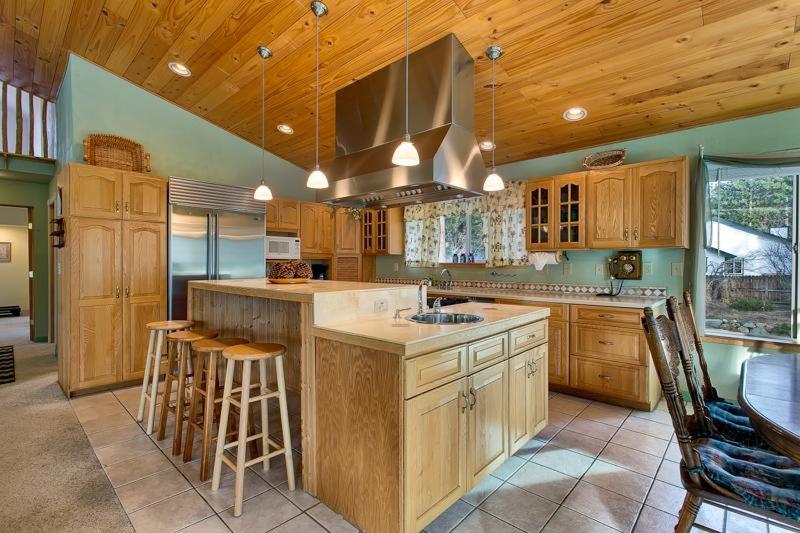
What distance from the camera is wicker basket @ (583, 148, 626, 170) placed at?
352cm

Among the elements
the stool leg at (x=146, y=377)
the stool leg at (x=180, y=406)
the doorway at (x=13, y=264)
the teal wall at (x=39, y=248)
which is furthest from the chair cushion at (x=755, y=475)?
the doorway at (x=13, y=264)

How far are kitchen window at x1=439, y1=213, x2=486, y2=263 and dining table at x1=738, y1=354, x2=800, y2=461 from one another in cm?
312

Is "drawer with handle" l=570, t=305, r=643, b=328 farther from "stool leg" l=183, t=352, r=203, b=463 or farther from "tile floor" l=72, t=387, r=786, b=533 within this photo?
"stool leg" l=183, t=352, r=203, b=463

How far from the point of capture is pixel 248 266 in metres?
4.46

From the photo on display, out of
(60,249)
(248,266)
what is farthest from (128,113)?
(248,266)

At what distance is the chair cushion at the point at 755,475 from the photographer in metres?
1.24

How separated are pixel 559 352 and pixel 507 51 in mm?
2633

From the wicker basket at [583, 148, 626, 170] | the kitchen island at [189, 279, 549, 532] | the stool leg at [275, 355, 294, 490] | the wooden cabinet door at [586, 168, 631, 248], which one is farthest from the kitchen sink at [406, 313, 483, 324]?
the wicker basket at [583, 148, 626, 170]

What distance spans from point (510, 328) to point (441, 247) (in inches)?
123

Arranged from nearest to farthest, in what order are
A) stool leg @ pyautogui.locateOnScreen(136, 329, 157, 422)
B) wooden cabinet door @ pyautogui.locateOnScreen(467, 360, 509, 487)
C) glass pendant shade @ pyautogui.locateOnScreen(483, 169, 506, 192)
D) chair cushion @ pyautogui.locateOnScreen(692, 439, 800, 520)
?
1. chair cushion @ pyautogui.locateOnScreen(692, 439, 800, 520)
2. wooden cabinet door @ pyautogui.locateOnScreen(467, 360, 509, 487)
3. glass pendant shade @ pyautogui.locateOnScreen(483, 169, 506, 192)
4. stool leg @ pyautogui.locateOnScreen(136, 329, 157, 422)

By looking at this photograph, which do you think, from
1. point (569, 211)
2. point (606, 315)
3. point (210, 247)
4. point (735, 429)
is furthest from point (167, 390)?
point (569, 211)

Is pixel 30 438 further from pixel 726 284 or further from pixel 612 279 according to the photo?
pixel 726 284

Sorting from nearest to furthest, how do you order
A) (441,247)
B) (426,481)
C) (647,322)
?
(647,322), (426,481), (441,247)

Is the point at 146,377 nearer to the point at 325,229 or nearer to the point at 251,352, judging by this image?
the point at 251,352
